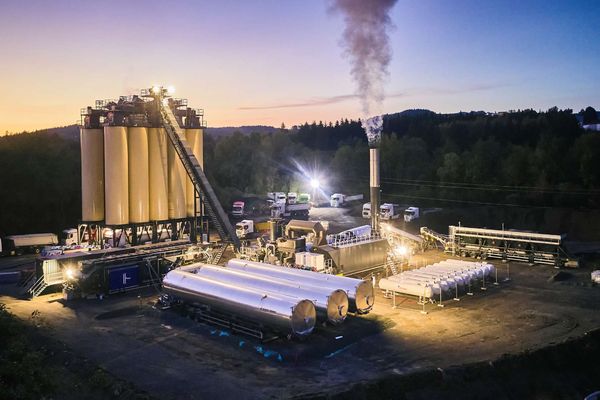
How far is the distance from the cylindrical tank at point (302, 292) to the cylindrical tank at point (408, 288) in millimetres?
4441

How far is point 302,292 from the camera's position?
20.5m

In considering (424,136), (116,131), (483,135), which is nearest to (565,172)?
(483,135)

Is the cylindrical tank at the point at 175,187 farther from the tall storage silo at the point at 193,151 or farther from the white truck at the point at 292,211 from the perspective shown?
the white truck at the point at 292,211

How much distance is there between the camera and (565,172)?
6341 centimetres

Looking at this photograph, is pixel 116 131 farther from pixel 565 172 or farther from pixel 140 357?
pixel 565 172

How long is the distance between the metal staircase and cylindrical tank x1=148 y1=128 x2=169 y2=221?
2.84 feet

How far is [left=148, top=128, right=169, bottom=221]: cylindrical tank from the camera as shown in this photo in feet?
108

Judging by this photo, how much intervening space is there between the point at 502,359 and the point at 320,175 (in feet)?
232

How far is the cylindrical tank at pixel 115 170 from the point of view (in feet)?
103

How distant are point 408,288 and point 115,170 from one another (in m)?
17.8

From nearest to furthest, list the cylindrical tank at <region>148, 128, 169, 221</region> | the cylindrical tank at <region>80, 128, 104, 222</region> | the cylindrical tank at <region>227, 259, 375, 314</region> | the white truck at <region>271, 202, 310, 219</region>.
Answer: the cylindrical tank at <region>227, 259, 375, 314</region> → the cylindrical tank at <region>80, 128, 104, 222</region> → the cylindrical tank at <region>148, 128, 169, 221</region> → the white truck at <region>271, 202, 310, 219</region>

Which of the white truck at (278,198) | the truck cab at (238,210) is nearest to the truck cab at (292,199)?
the white truck at (278,198)

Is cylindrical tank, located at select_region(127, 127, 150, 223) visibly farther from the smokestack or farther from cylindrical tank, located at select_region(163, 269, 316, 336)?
the smokestack

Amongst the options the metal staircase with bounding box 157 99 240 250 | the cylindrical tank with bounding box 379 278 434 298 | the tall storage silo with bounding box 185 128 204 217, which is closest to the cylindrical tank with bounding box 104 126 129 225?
the metal staircase with bounding box 157 99 240 250
